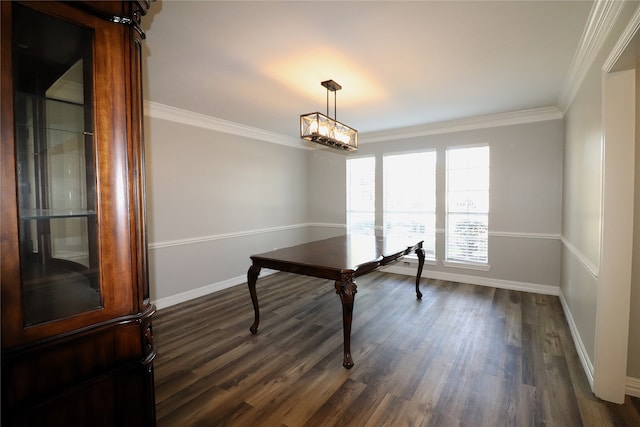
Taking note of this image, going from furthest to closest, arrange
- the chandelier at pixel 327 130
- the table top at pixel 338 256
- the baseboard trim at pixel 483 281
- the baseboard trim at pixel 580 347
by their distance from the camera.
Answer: the baseboard trim at pixel 483 281 < the chandelier at pixel 327 130 < the table top at pixel 338 256 < the baseboard trim at pixel 580 347

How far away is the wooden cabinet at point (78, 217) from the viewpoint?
1007 millimetres

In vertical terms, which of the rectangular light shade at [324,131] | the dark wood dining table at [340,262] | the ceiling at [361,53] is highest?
the ceiling at [361,53]

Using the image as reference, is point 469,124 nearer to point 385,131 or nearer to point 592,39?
point 385,131

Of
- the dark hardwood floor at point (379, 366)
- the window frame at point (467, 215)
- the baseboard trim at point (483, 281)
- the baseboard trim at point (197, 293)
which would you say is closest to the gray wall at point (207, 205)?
the baseboard trim at point (197, 293)

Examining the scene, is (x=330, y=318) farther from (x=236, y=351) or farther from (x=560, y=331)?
(x=560, y=331)

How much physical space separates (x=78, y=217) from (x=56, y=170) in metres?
0.20

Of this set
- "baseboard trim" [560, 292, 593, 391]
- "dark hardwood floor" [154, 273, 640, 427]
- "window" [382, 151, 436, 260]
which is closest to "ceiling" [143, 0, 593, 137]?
"window" [382, 151, 436, 260]

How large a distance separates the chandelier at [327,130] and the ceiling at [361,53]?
40cm

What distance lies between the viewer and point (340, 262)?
2.64 metres

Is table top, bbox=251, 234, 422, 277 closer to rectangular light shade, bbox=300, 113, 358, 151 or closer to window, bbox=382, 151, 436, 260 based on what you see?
rectangular light shade, bbox=300, 113, 358, 151

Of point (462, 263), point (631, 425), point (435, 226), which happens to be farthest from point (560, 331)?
A: point (435, 226)

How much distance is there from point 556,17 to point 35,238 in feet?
10.3

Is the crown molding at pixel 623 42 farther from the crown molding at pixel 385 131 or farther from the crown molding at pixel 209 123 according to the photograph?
the crown molding at pixel 209 123

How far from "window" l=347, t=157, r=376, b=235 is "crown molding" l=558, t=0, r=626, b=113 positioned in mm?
3062
